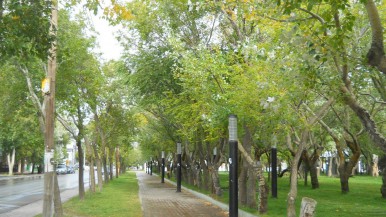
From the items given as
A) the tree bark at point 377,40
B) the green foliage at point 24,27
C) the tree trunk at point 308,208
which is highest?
the green foliage at point 24,27

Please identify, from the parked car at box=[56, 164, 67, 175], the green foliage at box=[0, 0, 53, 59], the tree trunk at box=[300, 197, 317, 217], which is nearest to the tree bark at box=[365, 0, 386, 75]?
the tree trunk at box=[300, 197, 317, 217]

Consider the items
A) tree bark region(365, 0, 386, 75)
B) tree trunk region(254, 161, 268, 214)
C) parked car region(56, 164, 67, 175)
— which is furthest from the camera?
parked car region(56, 164, 67, 175)

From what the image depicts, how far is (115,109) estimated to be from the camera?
3017cm

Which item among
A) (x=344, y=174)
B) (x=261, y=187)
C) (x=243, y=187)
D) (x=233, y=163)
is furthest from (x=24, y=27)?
(x=344, y=174)

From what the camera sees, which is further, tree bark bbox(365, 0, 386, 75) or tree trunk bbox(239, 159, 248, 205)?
tree trunk bbox(239, 159, 248, 205)

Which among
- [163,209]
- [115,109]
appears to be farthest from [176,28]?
[115,109]

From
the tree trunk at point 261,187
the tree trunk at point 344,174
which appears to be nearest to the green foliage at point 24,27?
the tree trunk at point 261,187

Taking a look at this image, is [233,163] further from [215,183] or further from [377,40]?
[215,183]

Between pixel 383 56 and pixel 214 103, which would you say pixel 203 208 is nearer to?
pixel 214 103

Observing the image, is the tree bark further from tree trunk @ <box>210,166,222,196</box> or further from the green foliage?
tree trunk @ <box>210,166,222,196</box>

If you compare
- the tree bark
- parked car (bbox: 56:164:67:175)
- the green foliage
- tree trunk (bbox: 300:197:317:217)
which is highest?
the green foliage

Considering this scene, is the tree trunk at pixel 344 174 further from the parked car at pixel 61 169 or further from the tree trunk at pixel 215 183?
the parked car at pixel 61 169

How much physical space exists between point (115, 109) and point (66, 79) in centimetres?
1542

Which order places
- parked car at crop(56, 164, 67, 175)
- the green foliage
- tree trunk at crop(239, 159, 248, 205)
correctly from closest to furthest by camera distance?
the green foliage → tree trunk at crop(239, 159, 248, 205) → parked car at crop(56, 164, 67, 175)
